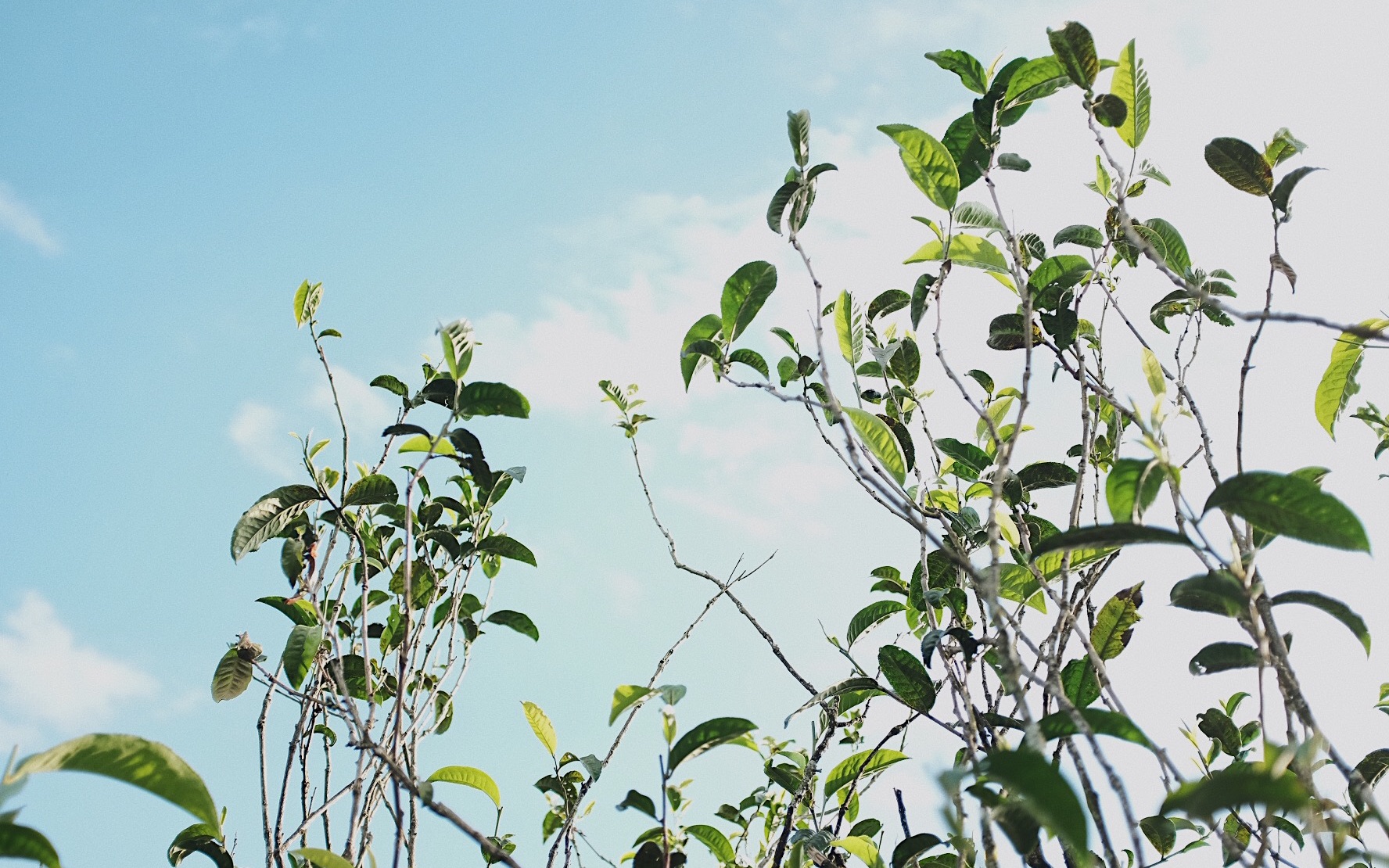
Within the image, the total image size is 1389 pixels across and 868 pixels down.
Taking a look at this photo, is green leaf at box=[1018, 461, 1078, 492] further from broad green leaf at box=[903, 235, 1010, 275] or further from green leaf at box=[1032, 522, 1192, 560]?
green leaf at box=[1032, 522, 1192, 560]

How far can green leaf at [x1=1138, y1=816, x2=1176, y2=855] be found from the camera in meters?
1.99

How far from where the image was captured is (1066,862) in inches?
65.8

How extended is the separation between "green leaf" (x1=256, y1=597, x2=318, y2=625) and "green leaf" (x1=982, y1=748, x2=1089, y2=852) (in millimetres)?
1732

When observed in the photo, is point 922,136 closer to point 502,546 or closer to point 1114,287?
Answer: point 1114,287

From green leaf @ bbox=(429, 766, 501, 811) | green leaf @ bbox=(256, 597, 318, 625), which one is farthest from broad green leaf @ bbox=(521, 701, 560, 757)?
green leaf @ bbox=(256, 597, 318, 625)

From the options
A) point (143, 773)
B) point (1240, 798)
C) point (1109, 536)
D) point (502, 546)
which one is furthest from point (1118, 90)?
point (143, 773)

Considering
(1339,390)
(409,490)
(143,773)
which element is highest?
(1339,390)

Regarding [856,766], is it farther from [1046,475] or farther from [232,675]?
[232,675]

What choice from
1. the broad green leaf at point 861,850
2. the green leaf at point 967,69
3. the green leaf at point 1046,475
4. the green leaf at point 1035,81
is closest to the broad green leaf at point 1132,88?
the green leaf at point 1035,81

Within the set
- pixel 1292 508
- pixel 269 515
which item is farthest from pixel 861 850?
pixel 269 515

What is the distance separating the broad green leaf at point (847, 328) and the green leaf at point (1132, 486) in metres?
0.90

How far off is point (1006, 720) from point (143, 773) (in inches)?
52.6

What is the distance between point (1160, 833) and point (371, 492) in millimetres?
1934

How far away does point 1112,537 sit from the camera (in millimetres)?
1090
